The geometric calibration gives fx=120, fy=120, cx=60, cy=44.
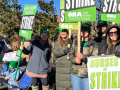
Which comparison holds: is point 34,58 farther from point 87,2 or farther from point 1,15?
point 1,15

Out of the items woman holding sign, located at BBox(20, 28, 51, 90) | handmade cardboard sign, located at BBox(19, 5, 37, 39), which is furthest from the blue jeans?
handmade cardboard sign, located at BBox(19, 5, 37, 39)

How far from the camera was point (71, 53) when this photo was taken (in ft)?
6.98

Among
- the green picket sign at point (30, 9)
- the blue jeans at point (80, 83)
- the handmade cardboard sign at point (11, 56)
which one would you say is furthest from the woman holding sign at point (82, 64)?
the handmade cardboard sign at point (11, 56)

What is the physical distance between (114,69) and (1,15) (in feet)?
29.7

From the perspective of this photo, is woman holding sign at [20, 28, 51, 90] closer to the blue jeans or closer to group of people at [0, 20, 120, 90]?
group of people at [0, 20, 120, 90]

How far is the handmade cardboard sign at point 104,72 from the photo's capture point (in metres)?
1.76

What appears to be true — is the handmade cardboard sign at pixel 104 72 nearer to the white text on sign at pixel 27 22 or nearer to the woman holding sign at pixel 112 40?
the woman holding sign at pixel 112 40

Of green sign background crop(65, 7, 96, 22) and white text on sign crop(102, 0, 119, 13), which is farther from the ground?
white text on sign crop(102, 0, 119, 13)

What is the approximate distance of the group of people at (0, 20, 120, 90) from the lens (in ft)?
6.49

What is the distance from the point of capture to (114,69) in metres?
1.78

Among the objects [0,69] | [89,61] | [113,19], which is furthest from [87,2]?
[0,69]

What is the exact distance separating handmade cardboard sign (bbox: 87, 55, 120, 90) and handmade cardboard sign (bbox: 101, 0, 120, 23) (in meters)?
0.73

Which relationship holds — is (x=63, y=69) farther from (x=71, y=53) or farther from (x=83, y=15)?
(x=83, y=15)

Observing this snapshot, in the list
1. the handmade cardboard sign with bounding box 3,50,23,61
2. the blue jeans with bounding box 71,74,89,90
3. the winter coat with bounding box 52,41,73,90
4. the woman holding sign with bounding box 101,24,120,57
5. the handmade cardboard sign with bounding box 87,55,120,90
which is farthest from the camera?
the handmade cardboard sign with bounding box 3,50,23,61
